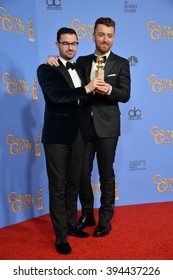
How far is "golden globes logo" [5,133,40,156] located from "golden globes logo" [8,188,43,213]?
1.34 ft

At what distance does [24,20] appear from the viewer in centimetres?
335

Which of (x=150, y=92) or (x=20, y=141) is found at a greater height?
(x=150, y=92)

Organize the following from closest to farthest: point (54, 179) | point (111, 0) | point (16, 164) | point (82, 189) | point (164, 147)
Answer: point (54, 179)
point (82, 189)
point (16, 164)
point (111, 0)
point (164, 147)

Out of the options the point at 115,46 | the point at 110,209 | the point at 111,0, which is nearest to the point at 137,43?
the point at 115,46

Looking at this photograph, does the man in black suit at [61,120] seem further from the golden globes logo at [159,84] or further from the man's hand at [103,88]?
the golden globes logo at [159,84]

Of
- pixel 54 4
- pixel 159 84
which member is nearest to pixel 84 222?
pixel 159 84

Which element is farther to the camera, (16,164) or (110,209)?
(16,164)

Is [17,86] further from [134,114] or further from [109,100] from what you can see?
[134,114]

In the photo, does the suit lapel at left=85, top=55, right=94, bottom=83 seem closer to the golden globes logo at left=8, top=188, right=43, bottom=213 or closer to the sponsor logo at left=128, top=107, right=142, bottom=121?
the sponsor logo at left=128, top=107, right=142, bottom=121

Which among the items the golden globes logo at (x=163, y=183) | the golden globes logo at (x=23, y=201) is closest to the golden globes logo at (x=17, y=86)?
the golden globes logo at (x=23, y=201)

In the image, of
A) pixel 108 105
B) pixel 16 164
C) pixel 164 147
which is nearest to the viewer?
pixel 108 105

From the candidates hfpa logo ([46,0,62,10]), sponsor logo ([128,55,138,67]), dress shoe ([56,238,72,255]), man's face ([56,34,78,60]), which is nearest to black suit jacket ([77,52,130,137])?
man's face ([56,34,78,60])

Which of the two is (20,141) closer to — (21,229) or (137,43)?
(21,229)

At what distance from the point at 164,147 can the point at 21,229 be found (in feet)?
6.11
